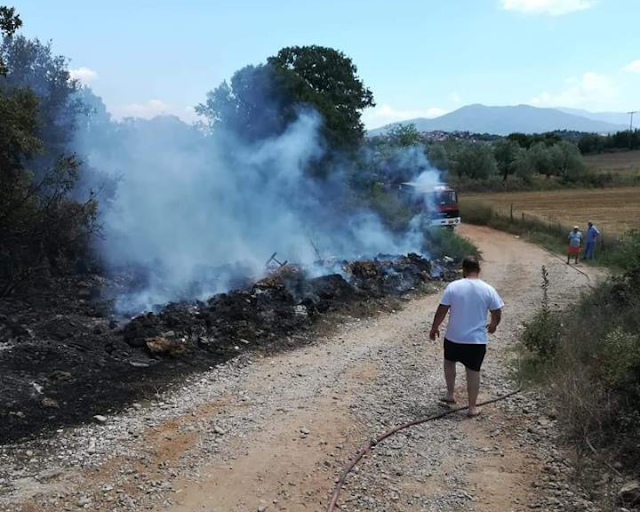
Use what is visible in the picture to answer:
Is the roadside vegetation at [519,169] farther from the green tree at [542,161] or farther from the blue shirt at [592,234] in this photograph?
the blue shirt at [592,234]

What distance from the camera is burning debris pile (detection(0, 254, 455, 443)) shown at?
630cm

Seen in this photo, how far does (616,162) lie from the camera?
77750 mm

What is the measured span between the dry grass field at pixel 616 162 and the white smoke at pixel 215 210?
56.0 meters

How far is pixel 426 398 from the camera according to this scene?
21.4ft

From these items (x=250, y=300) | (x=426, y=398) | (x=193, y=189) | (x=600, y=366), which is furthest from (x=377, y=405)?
(x=193, y=189)

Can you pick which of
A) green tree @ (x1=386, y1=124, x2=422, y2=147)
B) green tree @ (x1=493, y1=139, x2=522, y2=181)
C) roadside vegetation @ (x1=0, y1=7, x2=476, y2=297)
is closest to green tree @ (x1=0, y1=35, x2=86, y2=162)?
roadside vegetation @ (x1=0, y1=7, x2=476, y2=297)

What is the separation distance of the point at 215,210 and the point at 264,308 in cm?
624

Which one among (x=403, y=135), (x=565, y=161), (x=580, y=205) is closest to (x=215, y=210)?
(x=403, y=135)

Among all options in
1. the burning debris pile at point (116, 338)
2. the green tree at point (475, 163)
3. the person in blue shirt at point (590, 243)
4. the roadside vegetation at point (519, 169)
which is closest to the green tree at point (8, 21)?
the burning debris pile at point (116, 338)

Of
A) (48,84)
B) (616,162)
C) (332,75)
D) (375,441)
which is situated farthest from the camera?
(616,162)

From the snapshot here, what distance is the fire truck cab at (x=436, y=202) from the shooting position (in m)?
25.2

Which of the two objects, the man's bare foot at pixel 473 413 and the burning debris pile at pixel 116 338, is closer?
the man's bare foot at pixel 473 413

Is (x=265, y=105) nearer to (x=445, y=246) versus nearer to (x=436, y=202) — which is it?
(x=445, y=246)

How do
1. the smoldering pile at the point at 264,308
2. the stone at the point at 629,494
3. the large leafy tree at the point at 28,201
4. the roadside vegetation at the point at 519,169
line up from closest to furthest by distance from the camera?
the stone at the point at 629,494 < the smoldering pile at the point at 264,308 < the large leafy tree at the point at 28,201 < the roadside vegetation at the point at 519,169
